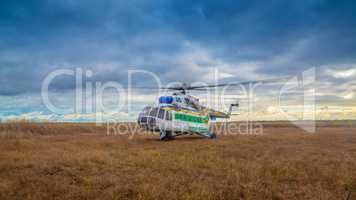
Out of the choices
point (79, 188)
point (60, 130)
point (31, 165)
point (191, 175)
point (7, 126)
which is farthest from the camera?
point (60, 130)

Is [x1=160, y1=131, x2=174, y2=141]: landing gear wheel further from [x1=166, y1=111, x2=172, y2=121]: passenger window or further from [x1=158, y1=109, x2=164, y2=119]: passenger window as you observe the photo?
[x1=158, y1=109, x2=164, y2=119]: passenger window

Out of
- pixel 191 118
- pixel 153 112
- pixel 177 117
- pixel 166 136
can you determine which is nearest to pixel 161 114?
pixel 153 112

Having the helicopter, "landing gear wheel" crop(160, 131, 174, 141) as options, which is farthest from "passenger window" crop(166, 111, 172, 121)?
"landing gear wheel" crop(160, 131, 174, 141)

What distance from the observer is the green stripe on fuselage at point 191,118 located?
21.1 metres

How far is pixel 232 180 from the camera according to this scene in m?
6.69

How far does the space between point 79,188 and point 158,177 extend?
7.68 feet

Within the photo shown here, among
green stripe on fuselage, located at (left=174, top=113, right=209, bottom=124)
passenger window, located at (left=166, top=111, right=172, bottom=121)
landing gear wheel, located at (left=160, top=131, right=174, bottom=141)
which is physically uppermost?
passenger window, located at (left=166, top=111, right=172, bottom=121)

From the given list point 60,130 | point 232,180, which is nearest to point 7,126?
point 60,130

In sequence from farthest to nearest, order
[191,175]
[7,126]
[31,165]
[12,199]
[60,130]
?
[60,130], [7,126], [31,165], [191,175], [12,199]

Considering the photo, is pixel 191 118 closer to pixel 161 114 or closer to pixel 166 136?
pixel 166 136

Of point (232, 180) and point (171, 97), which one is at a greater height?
point (171, 97)

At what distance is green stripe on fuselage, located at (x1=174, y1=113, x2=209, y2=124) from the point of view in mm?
21078

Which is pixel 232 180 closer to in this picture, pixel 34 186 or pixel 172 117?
pixel 34 186

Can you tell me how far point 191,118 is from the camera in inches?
912
